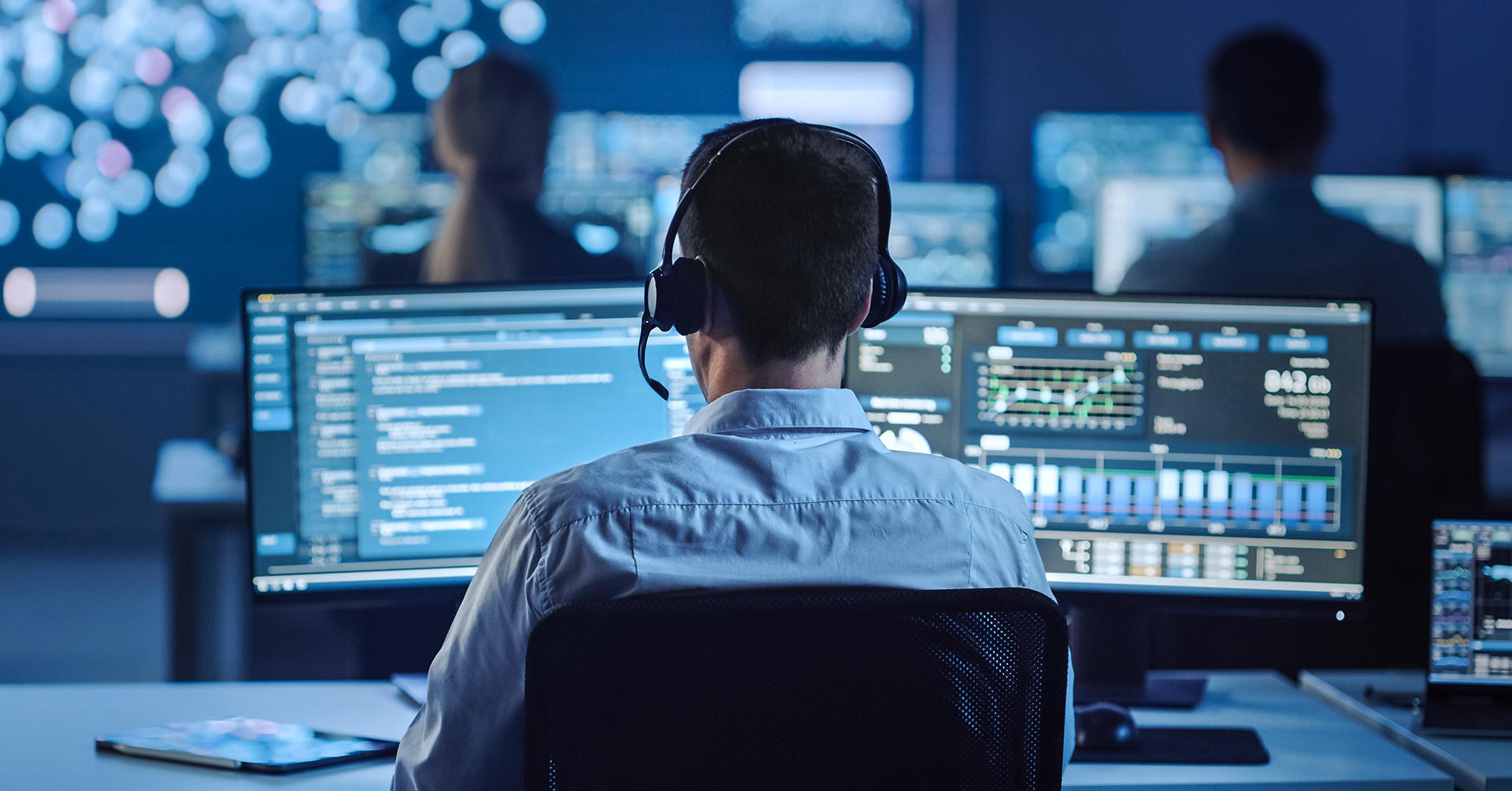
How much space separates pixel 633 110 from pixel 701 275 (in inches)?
169

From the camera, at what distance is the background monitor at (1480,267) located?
4.15m

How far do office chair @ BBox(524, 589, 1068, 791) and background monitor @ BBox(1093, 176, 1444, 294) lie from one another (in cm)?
334

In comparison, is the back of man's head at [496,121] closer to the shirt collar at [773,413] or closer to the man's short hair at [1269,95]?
the man's short hair at [1269,95]

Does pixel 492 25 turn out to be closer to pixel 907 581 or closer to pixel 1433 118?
pixel 1433 118

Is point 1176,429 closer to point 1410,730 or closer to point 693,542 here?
point 1410,730

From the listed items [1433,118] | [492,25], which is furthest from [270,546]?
[1433,118]

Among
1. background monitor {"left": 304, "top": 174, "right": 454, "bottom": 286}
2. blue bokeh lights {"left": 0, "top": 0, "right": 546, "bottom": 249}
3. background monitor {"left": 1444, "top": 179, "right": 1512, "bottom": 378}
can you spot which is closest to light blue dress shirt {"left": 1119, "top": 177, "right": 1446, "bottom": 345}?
background monitor {"left": 1444, "top": 179, "right": 1512, "bottom": 378}

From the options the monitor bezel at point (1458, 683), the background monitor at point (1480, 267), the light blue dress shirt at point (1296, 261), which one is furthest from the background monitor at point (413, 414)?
the background monitor at point (1480, 267)

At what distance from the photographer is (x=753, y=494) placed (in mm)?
1013

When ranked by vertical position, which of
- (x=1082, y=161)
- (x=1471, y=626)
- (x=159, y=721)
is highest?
(x=1082, y=161)

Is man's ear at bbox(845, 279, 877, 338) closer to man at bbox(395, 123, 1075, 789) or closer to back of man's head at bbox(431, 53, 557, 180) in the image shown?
man at bbox(395, 123, 1075, 789)

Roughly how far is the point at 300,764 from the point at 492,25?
438cm

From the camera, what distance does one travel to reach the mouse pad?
4.70 ft

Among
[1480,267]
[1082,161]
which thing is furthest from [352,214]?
[1480,267]
